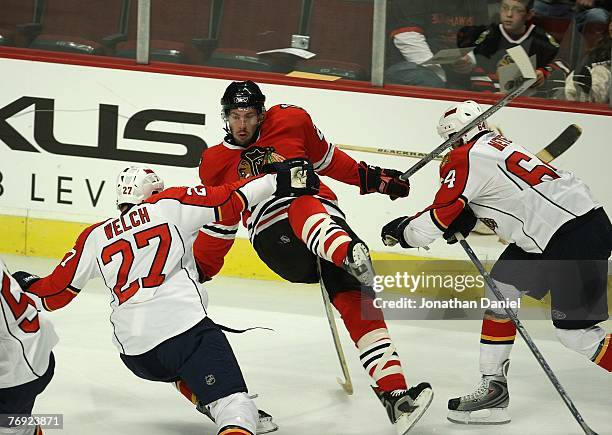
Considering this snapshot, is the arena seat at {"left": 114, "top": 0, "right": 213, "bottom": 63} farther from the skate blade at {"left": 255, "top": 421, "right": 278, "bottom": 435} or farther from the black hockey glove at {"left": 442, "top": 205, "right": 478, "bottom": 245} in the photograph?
the skate blade at {"left": 255, "top": 421, "right": 278, "bottom": 435}

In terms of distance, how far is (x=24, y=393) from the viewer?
10.9 ft

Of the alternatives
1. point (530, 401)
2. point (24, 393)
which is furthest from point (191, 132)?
point (24, 393)

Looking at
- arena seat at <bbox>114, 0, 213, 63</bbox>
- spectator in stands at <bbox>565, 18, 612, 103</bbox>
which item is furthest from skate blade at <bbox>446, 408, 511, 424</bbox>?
arena seat at <bbox>114, 0, 213, 63</bbox>

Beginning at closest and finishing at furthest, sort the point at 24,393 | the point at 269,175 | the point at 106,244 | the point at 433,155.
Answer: the point at 24,393 → the point at 106,244 → the point at 269,175 → the point at 433,155

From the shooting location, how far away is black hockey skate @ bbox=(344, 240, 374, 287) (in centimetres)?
375

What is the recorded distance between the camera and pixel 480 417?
428cm

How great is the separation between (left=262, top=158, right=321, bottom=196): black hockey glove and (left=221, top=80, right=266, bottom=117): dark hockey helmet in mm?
261

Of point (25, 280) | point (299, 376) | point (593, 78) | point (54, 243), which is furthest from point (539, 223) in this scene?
point (54, 243)

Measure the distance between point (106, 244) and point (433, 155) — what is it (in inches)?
51.7

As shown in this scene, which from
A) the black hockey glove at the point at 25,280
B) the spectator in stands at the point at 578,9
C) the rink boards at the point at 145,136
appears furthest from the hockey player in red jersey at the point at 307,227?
the spectator in stands at the point at 578,9

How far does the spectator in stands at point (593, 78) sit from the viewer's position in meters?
5.77

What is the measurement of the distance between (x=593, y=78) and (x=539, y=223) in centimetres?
199

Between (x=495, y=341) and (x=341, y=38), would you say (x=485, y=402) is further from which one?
(x=341, y=38)

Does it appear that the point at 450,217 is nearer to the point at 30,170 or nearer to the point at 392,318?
the point at 392,318
